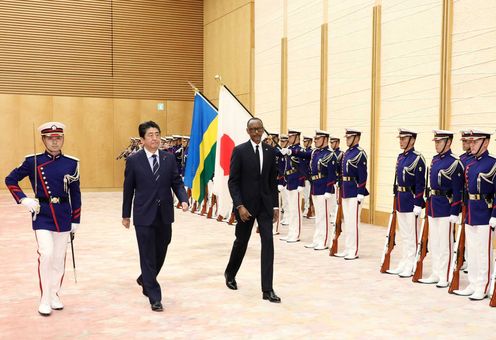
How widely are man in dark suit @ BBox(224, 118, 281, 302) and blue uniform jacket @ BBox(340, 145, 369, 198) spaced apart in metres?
2.20

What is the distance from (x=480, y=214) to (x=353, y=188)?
2123mm

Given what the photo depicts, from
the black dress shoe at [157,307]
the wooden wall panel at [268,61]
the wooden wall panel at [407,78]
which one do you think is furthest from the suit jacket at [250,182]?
the wooden wall panel at [268,61]

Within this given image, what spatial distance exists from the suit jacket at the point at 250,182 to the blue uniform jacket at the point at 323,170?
2856mm

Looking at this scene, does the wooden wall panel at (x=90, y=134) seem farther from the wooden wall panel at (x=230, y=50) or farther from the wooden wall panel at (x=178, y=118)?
the wooden wall panel at (x=230, y=50)

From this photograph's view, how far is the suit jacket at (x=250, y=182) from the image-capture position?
17.1ft

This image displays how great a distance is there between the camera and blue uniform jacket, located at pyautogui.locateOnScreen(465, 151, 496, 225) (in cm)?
535

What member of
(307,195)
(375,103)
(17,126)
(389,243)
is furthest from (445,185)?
(17,126)

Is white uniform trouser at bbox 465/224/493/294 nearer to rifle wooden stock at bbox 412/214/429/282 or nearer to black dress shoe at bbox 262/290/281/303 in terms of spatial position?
rifle wooden stock at bbox 412/214/429/282

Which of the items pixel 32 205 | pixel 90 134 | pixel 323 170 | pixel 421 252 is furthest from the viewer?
pixel 90 134

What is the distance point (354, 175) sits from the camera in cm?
735

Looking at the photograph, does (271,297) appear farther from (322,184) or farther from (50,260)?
(322,184)

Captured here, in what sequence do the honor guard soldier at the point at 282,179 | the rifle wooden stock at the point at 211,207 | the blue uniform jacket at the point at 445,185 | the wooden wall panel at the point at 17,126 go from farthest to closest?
1. the wooden wall panel at the point at 17,126
2. the rifle wooden stock at the point at 211,207
3. the honor guard soldier at the point at 282,179
4. the blue uniform jacket at the point at 445,185

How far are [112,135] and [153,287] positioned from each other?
14.2m

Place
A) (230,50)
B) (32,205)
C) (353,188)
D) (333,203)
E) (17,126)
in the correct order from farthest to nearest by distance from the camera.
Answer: (17,126) → (230,50) → (333,203) → (353,188) → (32,205)
